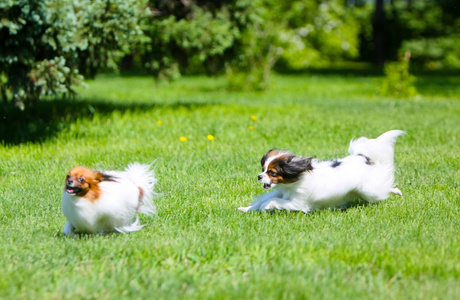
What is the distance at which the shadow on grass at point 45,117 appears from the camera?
27.7 feet

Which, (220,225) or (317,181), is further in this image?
(317,181)

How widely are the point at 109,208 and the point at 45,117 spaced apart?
657 centimetres

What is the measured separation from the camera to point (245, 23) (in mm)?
11219

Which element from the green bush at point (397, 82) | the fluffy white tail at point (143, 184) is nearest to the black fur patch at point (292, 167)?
the fluffy white tail at point (143, 184)

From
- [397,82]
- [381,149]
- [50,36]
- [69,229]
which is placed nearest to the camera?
[69,229]

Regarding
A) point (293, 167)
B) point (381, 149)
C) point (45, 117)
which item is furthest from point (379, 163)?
point (45, 117)

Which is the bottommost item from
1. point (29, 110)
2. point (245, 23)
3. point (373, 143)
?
point (29, 110)

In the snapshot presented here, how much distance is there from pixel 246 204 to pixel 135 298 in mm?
2243

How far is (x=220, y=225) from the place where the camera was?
177 inches

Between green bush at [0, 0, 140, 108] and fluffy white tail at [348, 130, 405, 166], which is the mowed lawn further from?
green bush at [0, 0, 140, 108]

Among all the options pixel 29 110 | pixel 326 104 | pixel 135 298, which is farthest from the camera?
pixel 326 104

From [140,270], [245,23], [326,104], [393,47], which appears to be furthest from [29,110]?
[393,47]

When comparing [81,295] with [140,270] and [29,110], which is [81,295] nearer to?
[140,270]

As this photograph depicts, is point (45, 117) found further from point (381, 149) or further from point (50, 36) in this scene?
point (381, 149)
